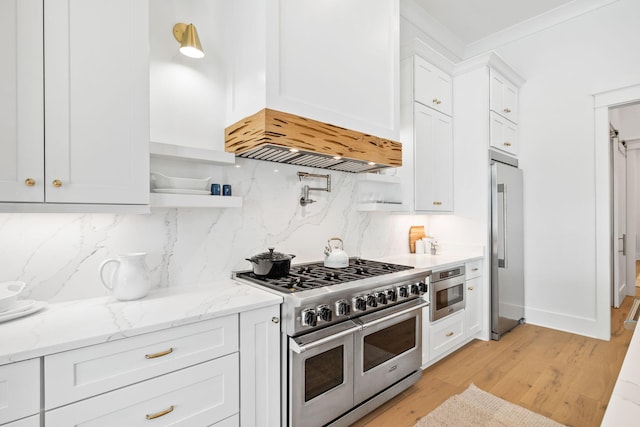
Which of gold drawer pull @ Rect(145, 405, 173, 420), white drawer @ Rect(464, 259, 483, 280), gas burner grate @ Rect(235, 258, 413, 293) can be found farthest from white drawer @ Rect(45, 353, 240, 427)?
white drawer @ Rect(464, 259, 483, 280)

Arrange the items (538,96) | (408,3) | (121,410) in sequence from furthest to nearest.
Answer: (538,96) → (408,3) → (121,410)

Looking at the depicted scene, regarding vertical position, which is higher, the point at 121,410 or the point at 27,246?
the point at 27,246

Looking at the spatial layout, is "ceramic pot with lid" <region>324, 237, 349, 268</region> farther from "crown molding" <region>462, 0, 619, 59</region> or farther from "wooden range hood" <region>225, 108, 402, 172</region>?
"crown molding" <region>462, 0, 619, 59</region>

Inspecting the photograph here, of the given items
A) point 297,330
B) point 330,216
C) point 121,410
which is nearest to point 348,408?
point 297,330

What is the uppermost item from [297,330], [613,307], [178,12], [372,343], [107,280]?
[178,12]

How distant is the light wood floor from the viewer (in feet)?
6.91

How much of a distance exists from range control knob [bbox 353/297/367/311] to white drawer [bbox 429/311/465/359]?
3.30 feet

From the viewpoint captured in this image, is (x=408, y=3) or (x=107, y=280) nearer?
(x=107, y=280)

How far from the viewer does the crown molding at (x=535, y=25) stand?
339cm

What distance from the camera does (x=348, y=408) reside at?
1893mm

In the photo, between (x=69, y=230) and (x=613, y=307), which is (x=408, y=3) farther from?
(x=613, y=307)

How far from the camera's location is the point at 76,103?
1.33 m

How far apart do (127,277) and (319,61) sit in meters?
1.64

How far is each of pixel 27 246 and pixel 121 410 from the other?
0.90 metres
